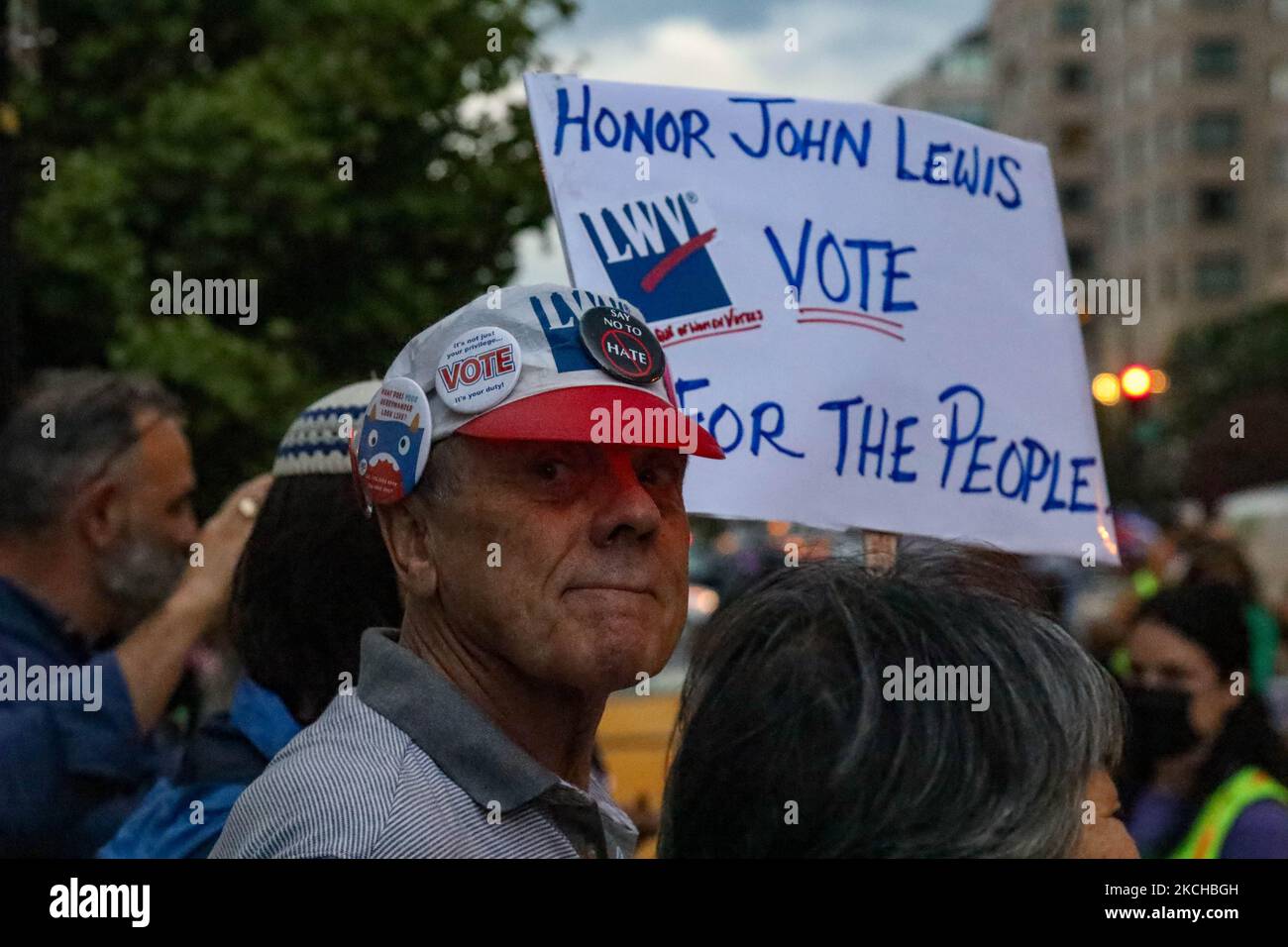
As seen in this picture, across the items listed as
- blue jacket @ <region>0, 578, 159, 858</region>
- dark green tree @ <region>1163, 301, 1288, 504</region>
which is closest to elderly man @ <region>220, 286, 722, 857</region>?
blue jacket @ <region>0, 578, 159, 858</region>

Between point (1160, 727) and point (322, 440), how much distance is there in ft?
7.42

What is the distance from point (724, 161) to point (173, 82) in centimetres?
731

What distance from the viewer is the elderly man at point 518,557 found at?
6.14 ft

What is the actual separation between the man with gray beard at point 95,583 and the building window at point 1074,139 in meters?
82.5

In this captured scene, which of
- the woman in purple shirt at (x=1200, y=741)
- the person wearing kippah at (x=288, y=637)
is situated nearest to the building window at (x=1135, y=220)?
the woman in purple shirt at (x=1200, y=741)

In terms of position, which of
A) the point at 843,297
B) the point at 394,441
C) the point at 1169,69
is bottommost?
the point at 394,441

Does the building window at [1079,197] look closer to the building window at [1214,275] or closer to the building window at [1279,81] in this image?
the building window at [1214,275]

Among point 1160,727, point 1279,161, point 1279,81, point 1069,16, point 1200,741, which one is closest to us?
point 1200,741

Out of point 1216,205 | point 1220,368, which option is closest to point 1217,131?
point 1216,205

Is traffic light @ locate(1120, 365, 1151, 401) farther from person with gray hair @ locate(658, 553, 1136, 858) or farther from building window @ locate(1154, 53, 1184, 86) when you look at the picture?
building window @ locate(1154, 53, 1184, 86)

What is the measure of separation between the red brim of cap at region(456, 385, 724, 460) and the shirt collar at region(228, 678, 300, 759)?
768 millimetres

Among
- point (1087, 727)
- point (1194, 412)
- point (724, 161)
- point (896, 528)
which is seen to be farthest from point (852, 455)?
point (1194, 412)

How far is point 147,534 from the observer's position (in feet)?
11.6

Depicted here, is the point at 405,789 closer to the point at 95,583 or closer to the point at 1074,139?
the point at 95,583
